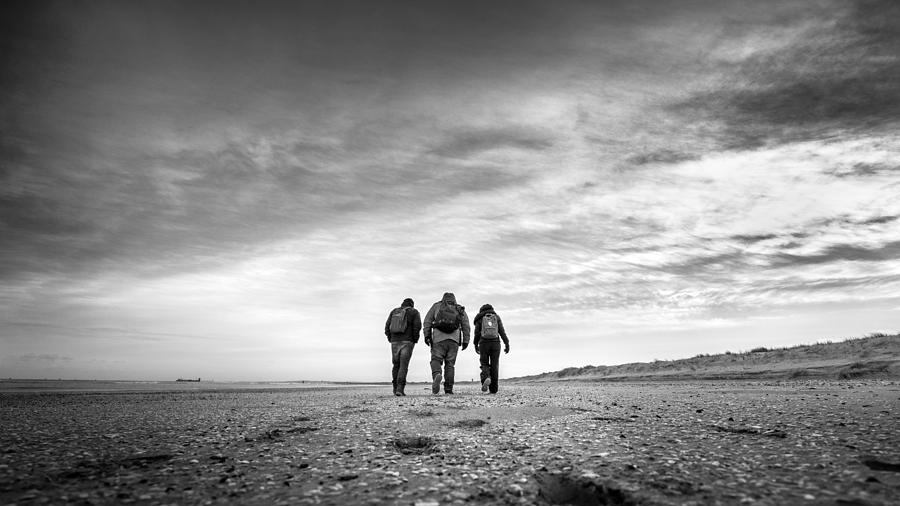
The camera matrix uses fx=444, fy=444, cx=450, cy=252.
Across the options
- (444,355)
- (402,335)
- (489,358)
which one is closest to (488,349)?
(489,358)

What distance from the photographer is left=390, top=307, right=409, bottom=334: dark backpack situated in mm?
16188

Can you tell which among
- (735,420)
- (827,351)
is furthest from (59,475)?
(827,351)

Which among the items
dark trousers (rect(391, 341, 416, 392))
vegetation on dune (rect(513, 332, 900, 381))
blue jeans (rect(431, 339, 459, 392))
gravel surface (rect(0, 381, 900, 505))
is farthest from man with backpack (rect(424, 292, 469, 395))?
vegetation on dune (rect(513, 332, 900, 381))

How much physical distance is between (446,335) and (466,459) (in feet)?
37.5

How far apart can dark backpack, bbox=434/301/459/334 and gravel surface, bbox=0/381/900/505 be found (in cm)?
826

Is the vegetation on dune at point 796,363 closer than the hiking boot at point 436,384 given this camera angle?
No

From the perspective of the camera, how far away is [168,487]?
381 centimetres

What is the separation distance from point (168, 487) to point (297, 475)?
1.06 m

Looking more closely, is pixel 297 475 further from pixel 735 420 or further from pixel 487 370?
pixel 487 370

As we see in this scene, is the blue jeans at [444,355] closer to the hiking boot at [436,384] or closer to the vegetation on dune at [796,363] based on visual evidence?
the hiking boot at [436,384]

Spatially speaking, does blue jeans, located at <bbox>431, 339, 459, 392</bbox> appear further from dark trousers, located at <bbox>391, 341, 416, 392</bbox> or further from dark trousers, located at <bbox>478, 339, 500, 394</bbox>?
dark trousers, located at <bbox>478, 339, 500, 394</bbox>

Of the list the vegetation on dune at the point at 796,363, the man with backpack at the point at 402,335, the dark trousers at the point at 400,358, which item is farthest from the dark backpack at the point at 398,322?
the vegetation on dune at the point at 796,363

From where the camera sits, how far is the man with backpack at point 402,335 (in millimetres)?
16172

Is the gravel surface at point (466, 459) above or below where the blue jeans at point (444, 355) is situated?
below
